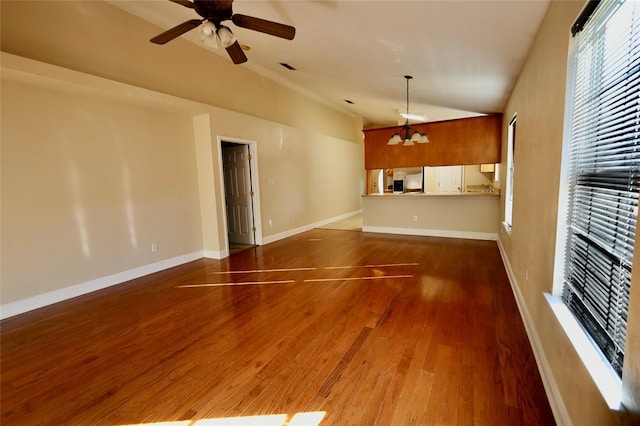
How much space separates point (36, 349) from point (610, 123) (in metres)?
3.94

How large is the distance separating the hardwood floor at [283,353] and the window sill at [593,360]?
52cm

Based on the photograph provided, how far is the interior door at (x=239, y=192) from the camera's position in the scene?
5.60 m

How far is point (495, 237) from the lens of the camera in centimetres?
541

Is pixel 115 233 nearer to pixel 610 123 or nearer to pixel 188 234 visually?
pixel 188 234

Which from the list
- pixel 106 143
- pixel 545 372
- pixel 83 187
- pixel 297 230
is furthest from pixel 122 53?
pixel 545 372

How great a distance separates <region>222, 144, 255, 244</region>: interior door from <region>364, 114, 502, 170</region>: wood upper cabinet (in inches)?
110

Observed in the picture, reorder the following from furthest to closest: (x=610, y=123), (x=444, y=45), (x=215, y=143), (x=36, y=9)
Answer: (x=215, y=143) → (x=36, y=9) → (x=444, y=45) → (x=610, y=123)

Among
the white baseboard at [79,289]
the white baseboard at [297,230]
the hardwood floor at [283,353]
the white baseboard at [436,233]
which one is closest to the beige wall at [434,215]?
the white baseboard at [436,233]

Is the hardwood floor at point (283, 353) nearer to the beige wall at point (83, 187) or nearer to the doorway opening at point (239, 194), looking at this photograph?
the beige wall at point (83, 187)

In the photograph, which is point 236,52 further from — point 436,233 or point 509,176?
point 436,233

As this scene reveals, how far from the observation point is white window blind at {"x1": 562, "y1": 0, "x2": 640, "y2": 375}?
105cm

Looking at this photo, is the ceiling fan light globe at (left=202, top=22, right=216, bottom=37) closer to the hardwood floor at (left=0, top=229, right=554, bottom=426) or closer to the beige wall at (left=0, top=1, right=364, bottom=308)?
the beige wall at (left=0, top=1, right=364, bottom=308)

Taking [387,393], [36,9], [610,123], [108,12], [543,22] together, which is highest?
[108,12]

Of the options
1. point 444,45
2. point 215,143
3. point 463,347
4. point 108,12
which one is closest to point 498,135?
point 444,45
